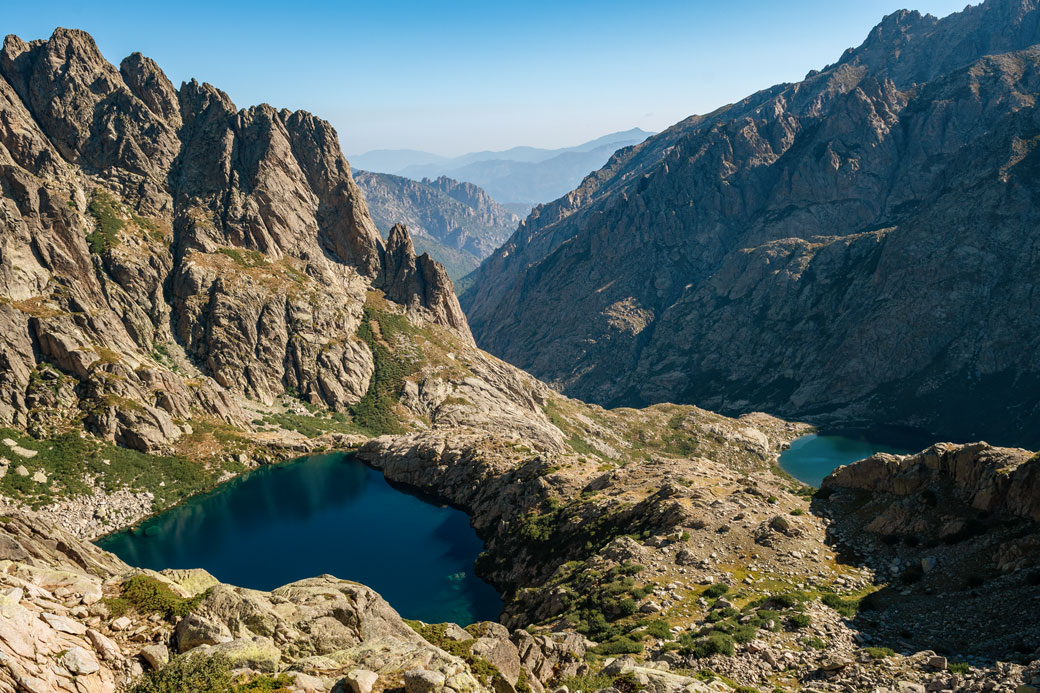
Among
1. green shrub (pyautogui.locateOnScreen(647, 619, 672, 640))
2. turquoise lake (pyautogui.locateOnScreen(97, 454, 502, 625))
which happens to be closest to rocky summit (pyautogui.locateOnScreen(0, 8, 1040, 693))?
green shrub (pyautogui.locateOnScreen(647, 619, 672, 640))

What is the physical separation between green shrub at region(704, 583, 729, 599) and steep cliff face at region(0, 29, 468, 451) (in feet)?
391

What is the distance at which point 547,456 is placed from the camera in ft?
317

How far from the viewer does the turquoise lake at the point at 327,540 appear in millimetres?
79938

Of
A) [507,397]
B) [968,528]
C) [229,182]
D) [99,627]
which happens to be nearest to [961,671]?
[968,528]

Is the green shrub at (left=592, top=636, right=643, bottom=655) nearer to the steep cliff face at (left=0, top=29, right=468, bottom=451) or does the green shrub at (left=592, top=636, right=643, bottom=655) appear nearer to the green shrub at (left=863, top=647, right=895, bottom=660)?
the green shrub at (left=863, top=647, right=895, bottom=660)

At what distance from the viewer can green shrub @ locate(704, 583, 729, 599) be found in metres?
45.8

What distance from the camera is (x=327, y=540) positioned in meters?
101

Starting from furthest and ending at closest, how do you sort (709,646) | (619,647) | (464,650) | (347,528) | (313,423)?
(313,423), (347,528), (619,647), (709,646), (464,650)

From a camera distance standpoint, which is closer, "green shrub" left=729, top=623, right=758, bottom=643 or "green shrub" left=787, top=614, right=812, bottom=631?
"green shrub" left=729, top=623, right=758, bottom=643

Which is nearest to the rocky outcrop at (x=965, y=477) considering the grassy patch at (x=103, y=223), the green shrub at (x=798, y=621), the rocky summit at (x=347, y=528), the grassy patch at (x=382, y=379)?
the rocky summit at (x=347, y=528)

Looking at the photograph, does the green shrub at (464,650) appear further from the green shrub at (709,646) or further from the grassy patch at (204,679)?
the green shrub at (709,646)

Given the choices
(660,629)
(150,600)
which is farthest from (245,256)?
(150,600)

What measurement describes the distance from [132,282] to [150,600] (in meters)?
163

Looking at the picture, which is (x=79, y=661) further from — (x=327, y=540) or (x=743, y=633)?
(x=327, y=540)
